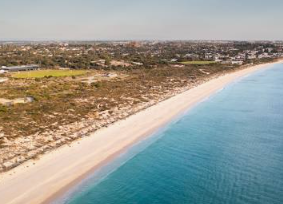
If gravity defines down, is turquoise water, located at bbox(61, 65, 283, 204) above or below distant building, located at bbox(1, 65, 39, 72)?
above

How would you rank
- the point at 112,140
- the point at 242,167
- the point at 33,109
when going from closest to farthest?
the point at 242,167 < the point at 112,140 < the point at 33,109

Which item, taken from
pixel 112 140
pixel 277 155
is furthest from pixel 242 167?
pixel 112 140

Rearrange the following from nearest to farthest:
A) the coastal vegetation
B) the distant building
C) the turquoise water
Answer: the turquoise water, the coastal vegetation, the distant building

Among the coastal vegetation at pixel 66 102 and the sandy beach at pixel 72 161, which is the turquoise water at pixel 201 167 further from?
the coastal vegetation at pixel 66 102

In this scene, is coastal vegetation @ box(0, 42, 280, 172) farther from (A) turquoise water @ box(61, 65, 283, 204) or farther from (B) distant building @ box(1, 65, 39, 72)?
(A) turquoise water @ box(61, 65, 283, 204)

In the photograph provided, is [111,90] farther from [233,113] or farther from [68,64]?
[68,64]

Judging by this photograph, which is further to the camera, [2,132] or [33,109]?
[33,109]

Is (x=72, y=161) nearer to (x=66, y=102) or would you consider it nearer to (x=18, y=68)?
(x=66, y=102)

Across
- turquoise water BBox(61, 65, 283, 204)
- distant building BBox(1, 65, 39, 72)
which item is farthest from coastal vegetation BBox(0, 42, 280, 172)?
turquoise water BBox(61, 65, 283, 204)
